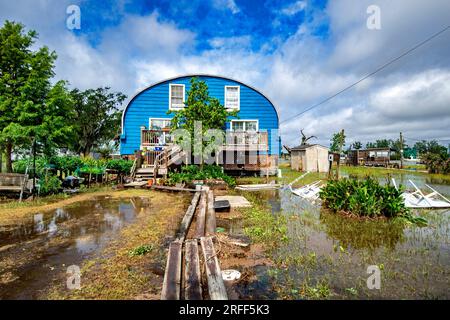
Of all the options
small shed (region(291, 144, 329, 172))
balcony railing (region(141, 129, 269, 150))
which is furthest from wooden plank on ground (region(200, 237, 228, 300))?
small shed (region(291, 144, 329, 172))

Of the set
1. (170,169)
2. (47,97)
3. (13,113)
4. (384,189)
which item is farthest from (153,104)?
(384,189)

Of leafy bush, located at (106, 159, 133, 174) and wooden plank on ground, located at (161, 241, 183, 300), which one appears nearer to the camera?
wooden plank on ground, located at (161, 241, 183, 300)

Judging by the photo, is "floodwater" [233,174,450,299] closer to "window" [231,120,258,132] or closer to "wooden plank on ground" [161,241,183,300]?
"wooden plank on ground" [161,241,183,300]

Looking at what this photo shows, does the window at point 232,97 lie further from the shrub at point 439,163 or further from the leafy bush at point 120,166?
the shrub at point 439,163

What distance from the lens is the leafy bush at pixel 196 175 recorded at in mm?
13898

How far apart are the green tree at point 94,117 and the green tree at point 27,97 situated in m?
21.3

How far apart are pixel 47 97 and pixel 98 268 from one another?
1144cm

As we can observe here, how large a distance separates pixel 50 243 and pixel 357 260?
612cm

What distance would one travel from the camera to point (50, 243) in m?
4.92

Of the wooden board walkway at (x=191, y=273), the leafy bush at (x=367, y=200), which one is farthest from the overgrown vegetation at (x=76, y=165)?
the leafy bush at (x=367, y=200)

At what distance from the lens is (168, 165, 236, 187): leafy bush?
13.9 m

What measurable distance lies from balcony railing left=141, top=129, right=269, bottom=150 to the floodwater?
35.6 ft

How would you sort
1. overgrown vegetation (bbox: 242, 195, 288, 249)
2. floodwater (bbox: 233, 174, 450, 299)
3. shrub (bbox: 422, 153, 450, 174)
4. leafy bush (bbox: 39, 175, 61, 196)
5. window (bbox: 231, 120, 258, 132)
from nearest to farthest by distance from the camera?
floodwater (bbox: 233, 174, 450, 299) → overgrown vegetation (bbox: 242, 195, 288, 249) → leafy bush (bbox: 39, 175, 61, 196) → window (bbox: 231, 120, 258, 132) → shrub (bbox: 422, 153, 450, 174)

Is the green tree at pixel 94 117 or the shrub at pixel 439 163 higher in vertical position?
the green tree at pixel 94 117
